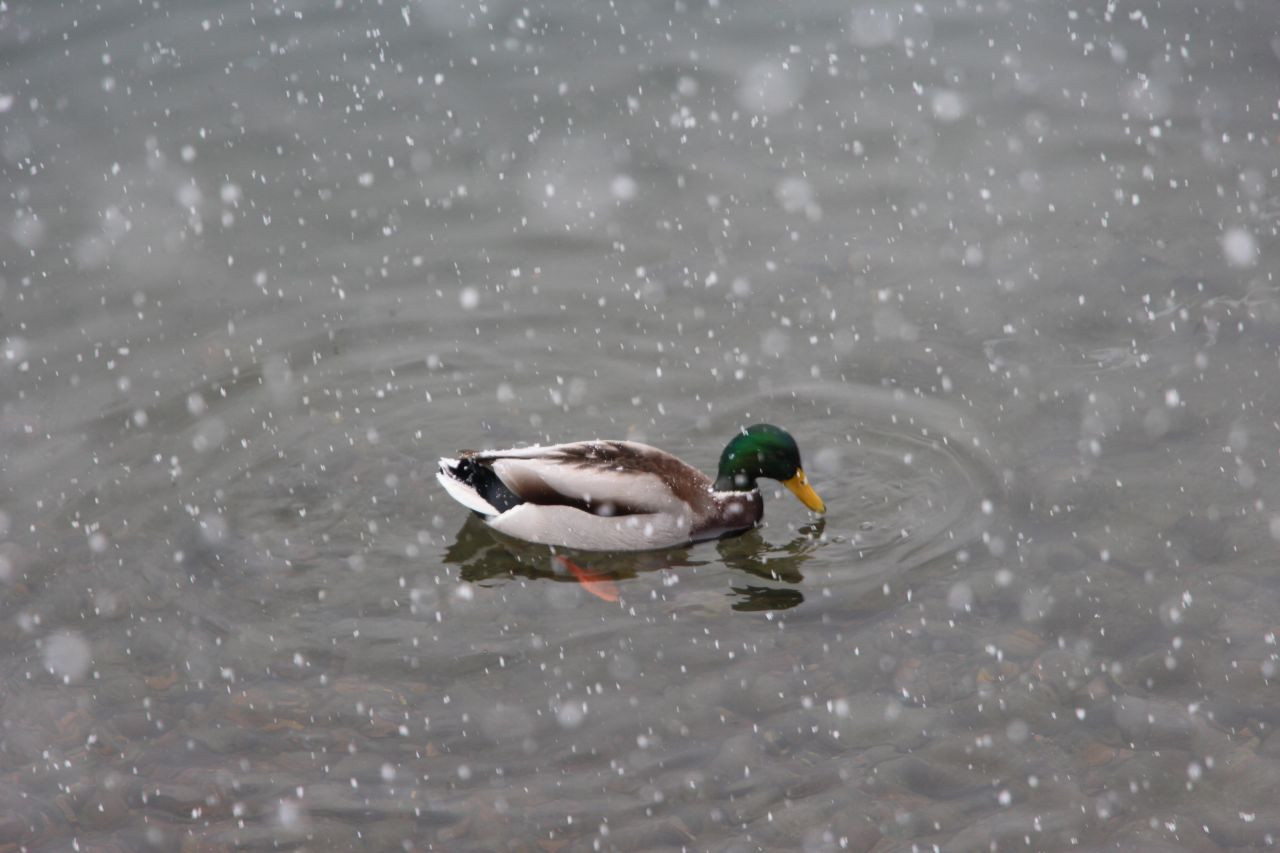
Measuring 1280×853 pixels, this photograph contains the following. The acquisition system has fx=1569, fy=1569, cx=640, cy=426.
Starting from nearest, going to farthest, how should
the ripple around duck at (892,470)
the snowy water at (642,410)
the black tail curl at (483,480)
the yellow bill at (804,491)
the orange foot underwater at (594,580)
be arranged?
1. the snowy water at (642,410)
2. the orange foot underwater at (594,580)
3. the ripple around duck at (892,470)
4. the yellow bill at (804,491)
5. the black tail curl at (483,480)

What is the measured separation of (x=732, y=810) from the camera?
698cm

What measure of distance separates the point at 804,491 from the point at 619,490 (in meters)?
1.01

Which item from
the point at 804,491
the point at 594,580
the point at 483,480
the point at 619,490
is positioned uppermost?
the point at 483,480

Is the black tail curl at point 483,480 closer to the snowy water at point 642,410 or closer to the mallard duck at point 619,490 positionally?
the mallard duck at point 619,490

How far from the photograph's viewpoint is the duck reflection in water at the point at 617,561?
27.5 feet

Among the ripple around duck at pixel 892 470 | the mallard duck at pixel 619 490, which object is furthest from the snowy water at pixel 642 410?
the mallard duck at pixel 619 490

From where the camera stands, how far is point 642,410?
372 inches

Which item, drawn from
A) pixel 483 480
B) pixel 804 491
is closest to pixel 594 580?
pixel 483 480

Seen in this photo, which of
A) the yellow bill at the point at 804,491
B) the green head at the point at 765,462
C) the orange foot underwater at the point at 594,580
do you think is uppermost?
the green head at the point at 765,462

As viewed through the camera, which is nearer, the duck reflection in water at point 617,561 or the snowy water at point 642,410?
the snowy water at point 642,410

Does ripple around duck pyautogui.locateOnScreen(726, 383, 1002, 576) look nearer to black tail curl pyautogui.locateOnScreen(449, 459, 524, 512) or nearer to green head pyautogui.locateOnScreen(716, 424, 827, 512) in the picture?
green head pyautogui.locateOnScreen(716, 424, 827, 512)

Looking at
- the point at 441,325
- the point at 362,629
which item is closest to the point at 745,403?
the point at 441,325

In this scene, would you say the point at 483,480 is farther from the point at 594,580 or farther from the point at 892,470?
the point at 892,470

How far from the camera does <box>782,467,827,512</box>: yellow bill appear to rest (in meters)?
8.55
